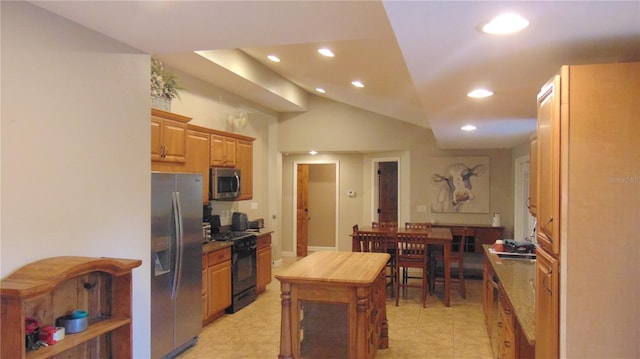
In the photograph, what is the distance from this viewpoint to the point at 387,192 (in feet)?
26.9

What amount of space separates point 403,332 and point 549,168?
3335 millimetres

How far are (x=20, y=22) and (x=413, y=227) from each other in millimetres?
5398

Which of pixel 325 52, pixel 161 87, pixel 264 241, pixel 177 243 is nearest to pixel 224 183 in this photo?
pixel 264 241

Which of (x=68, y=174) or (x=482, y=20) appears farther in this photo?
(x=68, y=174)

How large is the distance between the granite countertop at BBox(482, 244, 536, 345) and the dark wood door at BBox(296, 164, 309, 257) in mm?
5099

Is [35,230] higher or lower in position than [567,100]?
lower

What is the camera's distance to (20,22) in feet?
6.17

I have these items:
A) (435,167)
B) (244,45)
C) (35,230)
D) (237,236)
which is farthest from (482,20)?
(435,167)

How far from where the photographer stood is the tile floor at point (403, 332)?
3.99m

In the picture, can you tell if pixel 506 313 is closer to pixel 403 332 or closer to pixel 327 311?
pixel 327 311

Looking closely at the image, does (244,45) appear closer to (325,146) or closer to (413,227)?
(413,227)

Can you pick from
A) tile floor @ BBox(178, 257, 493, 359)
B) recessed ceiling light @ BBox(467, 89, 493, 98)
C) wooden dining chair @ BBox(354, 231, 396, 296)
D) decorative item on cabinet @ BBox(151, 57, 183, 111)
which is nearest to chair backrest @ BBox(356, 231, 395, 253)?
wooden dining chair @ BBox(354, 231, 396, 296)

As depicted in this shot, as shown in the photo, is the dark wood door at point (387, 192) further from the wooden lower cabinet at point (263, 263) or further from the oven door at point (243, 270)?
the oven door at point (243, 270)

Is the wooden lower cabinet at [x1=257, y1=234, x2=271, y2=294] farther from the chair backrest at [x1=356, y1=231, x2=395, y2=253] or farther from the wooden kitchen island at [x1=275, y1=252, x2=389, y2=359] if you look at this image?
the wooden kitchen island at [x1=275, y1=252, x2=389, y2=359]
